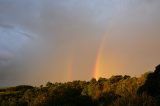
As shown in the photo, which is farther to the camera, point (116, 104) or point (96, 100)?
point (96, 100)

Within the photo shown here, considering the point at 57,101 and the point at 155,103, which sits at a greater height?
the point at 57,101

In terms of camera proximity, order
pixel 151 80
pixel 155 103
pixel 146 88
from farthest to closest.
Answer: pixel 151 80 < pixel 146 88 < pixel 155 103

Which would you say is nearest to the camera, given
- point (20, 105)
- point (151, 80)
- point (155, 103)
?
point (155, 103)

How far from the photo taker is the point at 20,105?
3844 centimetres

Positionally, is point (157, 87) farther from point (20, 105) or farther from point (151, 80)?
point (20, 105)

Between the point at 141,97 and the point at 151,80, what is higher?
the point at 151,80

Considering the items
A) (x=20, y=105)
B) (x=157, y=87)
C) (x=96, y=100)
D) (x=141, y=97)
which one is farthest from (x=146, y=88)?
(x=20, y=105)

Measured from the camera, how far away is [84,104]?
34656 millimetres

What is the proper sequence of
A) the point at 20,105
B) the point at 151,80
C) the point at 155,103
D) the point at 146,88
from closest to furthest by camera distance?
the point at 155,103
the point at 146,88
the point at 151,80
the point at 20,105

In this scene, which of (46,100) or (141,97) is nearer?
(141,97)

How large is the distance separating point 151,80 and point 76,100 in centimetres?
771

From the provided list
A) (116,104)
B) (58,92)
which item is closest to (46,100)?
(58,92)

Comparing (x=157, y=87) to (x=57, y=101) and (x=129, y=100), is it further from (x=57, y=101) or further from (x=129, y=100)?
(x=129, y=100)

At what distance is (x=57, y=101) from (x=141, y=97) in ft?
44.3
